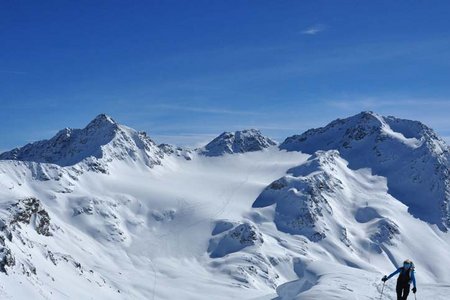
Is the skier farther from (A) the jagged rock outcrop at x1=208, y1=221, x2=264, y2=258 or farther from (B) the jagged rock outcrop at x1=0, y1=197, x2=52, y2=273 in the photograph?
(A) the jagged rock outcrop at x1=208, y1=221, x2=264, y2=258

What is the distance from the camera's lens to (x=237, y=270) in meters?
168

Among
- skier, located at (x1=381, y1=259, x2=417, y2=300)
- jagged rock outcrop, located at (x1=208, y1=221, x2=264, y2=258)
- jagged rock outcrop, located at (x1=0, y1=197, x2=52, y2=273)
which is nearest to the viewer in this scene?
skier, located at (x1=381, y1=259, x2=417, y2=300)

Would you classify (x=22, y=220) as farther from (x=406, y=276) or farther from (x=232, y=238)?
(x=406, y=276)

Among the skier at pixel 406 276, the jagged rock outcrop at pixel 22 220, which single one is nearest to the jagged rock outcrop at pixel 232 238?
the jagged rock outcrop at pixel 22 220

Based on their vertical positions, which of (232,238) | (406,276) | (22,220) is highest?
(406,276)

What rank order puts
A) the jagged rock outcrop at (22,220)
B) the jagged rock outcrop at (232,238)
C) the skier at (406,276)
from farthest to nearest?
the jagged rock outcrop at (232,238) → the jagged rock outcrop at (22,220) → the skier at (406,276)

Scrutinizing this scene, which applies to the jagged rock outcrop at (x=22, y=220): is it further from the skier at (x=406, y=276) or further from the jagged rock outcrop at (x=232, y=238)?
the jagged rock outcrop at (x=232, y=238)

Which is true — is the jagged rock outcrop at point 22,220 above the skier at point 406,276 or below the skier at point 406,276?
below

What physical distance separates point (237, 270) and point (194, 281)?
2170 cm

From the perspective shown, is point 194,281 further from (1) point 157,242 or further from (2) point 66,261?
(2) point 66,261

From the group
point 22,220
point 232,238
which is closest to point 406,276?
point 22,220

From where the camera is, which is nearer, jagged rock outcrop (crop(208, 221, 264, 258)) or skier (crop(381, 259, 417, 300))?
skier (crop(381, 259, 417, 300))

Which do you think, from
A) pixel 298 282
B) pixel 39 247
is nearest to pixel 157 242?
pixel 39 247

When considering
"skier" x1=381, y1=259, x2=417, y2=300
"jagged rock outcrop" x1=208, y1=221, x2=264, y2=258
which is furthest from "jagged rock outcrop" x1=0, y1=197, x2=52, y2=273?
"jagged rock outcrop" x1=208, y1=221, x2=264, y2=258
